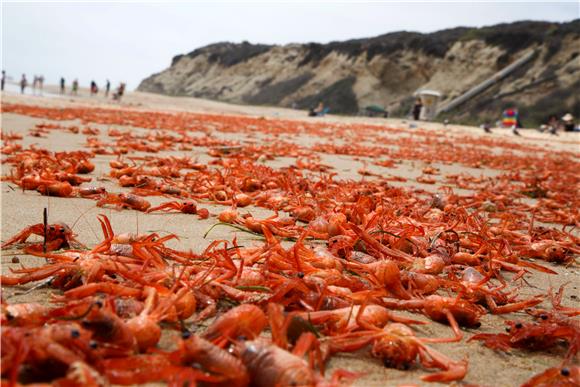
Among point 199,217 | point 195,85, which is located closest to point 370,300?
point 199,217

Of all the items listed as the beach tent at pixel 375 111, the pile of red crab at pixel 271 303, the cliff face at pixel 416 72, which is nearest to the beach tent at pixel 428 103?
the cliff face at pixel 416 72

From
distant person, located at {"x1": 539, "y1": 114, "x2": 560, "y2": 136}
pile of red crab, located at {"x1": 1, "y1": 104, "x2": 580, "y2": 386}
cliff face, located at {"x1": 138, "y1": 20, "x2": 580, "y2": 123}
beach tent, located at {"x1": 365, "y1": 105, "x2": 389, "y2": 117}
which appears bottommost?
pile of red crab, located at {"x1": 1, "y1": 104, "x2": 580, "y2": 386}

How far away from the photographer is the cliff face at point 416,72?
119ft

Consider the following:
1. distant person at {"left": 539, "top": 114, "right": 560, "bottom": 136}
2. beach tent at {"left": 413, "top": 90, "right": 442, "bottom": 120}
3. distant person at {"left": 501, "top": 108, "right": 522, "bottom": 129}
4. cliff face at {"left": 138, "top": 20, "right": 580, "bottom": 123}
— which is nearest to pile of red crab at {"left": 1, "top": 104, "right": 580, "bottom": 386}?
distant person at {"left": 539, "top": 114, "right": 560, "bottom": 136}

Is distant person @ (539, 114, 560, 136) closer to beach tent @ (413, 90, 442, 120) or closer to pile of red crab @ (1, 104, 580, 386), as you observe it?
beach tent @ (413, 90, 442, 120)

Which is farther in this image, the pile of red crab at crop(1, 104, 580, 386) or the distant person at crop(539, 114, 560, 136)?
the distant person at crop(539, 114, 560, 136)

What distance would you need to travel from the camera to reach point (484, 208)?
458 cm

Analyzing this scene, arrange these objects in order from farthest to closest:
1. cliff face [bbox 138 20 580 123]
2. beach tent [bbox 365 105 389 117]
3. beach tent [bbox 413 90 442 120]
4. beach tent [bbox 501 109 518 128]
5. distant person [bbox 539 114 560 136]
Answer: beach tent [bbox 365 105 389 117] → beach tent [bbox 413 90 442 120] → cliff face [bbox 138 20 580 123] → beach tent [bbox 501 109 518 128] → distant person [bbox 539 114 560 136]

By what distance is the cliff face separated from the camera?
119 ft

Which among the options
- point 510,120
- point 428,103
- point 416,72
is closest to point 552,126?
point 510,120

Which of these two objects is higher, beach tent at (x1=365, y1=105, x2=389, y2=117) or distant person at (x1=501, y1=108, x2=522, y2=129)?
beach tent at (x1=365, y1=105, x2=389, y2=117)

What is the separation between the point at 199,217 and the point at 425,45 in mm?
51909

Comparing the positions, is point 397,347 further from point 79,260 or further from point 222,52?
point 222,52

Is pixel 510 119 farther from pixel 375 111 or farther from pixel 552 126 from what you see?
pixel 375 111
